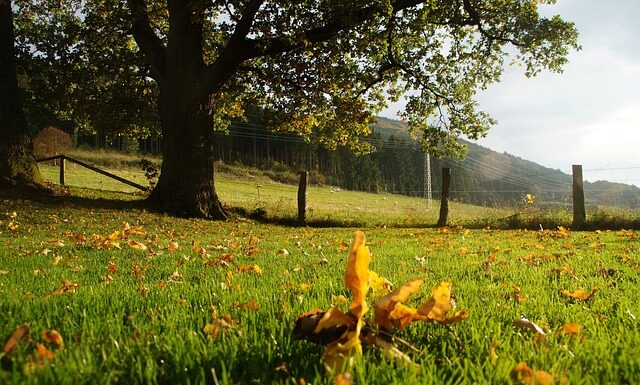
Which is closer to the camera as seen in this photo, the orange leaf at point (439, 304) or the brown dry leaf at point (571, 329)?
the orange leaf at point (439, 304)

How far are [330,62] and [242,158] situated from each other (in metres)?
79.9

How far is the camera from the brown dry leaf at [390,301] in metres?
1.21

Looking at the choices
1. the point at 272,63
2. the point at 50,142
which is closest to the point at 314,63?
the point at 272,63

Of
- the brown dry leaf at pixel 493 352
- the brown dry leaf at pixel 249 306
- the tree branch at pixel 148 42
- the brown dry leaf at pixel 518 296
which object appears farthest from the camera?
the tree branch at pixel 148 42

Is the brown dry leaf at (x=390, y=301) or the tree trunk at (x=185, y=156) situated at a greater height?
the tree trunk at (x=185, y=156)

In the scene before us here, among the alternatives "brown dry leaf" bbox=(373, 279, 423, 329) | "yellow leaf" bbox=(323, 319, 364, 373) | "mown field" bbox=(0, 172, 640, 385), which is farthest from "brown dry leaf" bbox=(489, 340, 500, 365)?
"yellow leaf" bbox=(323, 319, 364, 373)

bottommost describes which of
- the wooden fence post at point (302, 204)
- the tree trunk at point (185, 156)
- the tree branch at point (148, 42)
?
the wooden fence post at point (302, 204)

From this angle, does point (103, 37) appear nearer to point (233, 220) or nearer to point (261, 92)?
point (261, 92)

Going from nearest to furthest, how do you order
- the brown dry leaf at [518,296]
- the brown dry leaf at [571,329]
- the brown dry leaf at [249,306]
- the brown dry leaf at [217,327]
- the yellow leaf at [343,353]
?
the yellow leaf at [343,353], the brown dry leaf at [217,327], the brown dry leaf at [571,329], the brown dry leaf at [249,306], the brown dry leaf at [518,296]

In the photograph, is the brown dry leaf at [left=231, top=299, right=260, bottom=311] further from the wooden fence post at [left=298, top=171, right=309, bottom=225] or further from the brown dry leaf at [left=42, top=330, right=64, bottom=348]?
the wooden fence post at [left=298, top=171, right=309, bottom=225]

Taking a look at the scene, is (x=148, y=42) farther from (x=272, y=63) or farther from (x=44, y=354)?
(x=44, y=354)

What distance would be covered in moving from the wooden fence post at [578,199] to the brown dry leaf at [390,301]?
14.9m

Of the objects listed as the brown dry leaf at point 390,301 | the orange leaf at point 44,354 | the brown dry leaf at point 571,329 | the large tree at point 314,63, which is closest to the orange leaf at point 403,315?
the brown dry leaf at point 390,301

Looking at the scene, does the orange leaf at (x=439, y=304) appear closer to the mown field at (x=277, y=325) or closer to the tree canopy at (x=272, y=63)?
the mown field at (x=277, y=325)
